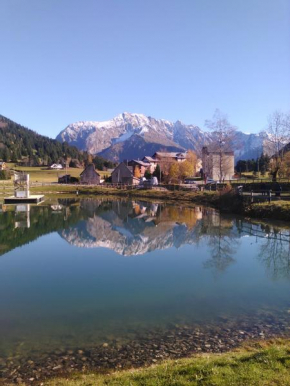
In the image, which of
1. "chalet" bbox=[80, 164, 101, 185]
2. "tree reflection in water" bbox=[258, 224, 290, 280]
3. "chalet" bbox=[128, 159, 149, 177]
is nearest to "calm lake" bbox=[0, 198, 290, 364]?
"tree reflection in water" bbox=[258, 224, 290, 280]

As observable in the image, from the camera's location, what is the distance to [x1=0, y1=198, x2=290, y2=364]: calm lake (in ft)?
40.4

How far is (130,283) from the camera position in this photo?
17969mm

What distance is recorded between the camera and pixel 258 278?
62.5 feet

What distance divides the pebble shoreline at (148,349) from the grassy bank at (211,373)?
2.34ft

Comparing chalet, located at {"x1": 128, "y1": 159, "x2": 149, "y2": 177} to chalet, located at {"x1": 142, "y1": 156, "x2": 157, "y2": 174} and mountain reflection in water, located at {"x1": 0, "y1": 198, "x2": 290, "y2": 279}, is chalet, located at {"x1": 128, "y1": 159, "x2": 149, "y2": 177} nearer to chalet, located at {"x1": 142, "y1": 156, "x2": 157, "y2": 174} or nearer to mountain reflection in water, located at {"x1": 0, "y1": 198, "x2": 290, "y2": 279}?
chalet, located at {"x1": 142, "y1": 156, "x2": 157, "y2": 174}

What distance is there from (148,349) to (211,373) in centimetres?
346

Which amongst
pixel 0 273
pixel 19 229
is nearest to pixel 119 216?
pixel 19 229

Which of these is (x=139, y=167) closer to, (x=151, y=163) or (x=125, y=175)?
(x=151, y=163)

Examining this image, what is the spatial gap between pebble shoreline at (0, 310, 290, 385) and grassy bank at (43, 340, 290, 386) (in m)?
0.71

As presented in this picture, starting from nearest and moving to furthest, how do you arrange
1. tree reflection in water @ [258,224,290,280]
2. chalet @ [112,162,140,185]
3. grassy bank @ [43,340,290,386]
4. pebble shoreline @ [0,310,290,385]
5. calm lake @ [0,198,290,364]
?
grassy bank @ [43,340,290,386] → pebble shoreline @ [0,310,290,385] → calm lake @ [0,198,290,364] → tree reflection in water @ [258,224,290,280] → chalet @ [112,162,140,185]

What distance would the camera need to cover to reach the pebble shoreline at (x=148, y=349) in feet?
30.6

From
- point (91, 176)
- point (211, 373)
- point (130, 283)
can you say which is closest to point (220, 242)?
point (130, 283)

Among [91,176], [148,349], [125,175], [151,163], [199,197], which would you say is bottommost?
[148,349]

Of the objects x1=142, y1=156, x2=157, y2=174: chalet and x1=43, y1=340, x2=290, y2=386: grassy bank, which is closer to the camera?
x1=43, y1=340, x2=290, y2=386: grassy bank
